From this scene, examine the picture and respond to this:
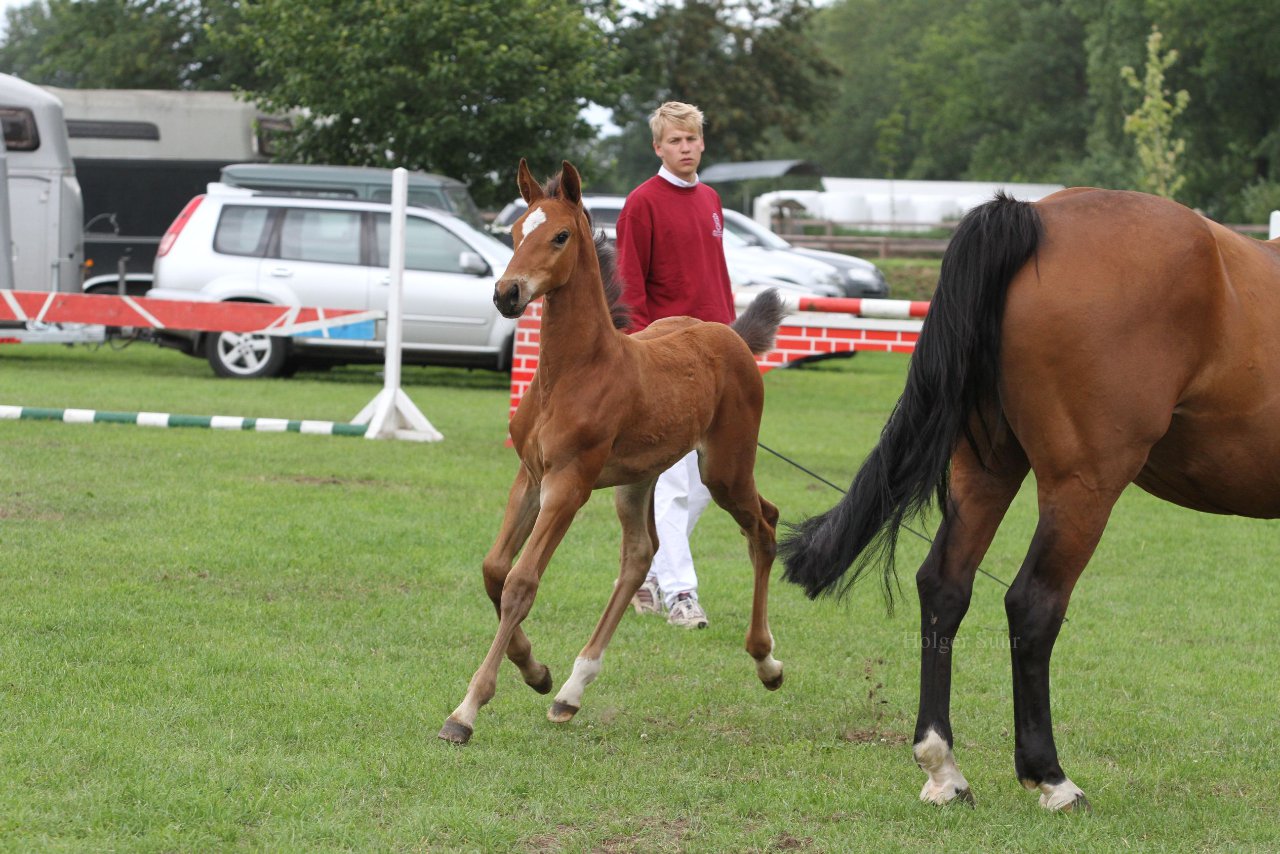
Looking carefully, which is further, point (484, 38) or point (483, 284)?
point (484, 38)

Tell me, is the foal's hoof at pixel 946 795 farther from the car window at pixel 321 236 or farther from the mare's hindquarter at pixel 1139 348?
the car window at pixel 321 236

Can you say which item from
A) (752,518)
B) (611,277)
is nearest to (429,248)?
(752,518)

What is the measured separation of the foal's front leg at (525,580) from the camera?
15.9ft

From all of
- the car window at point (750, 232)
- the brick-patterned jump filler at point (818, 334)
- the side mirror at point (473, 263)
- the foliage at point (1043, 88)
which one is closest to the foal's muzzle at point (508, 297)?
the brick-patterned jump filler at point (818, 334)

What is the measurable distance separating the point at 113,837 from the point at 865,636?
375 cm

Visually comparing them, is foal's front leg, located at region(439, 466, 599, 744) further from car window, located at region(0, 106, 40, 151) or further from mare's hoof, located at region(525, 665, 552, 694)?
car window, located at region(0, 106, 40, 151)

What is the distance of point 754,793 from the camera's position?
4.49 meters

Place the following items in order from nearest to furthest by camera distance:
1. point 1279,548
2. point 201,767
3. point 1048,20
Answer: point 201,767
point 1279,548
point 1048,20

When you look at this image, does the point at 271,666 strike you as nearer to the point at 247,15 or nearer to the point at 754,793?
the point at 754,793

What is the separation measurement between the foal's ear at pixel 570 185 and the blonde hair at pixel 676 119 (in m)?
1.46

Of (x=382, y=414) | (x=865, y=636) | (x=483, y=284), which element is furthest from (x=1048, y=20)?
(x=865, y=636)

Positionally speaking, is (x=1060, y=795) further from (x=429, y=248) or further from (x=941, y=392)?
(x=429, y=248)

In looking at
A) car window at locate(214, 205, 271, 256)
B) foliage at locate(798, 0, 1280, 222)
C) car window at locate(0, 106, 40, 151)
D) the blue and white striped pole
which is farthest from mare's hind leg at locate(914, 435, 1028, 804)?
foliage at locate(798, 0, 1280, 222)

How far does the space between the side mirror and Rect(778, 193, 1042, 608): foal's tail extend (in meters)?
12.5
